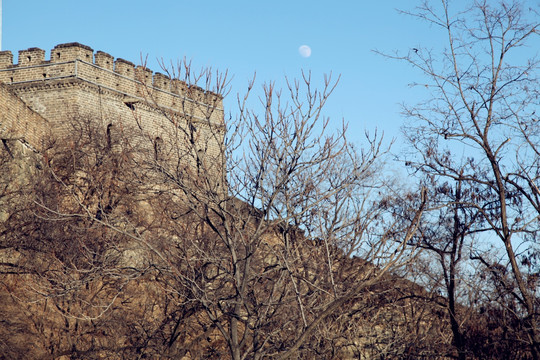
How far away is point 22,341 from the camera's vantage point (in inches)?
660

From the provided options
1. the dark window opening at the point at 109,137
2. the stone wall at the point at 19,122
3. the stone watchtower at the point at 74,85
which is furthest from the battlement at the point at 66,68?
the stone wall at the point at 19,122

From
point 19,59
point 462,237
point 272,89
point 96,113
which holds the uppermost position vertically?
point 19,59

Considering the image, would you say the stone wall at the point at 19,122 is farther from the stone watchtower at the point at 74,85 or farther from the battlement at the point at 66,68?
the battlement at the point at 66,68

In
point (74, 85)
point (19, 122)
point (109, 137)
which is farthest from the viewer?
point (74, 85)

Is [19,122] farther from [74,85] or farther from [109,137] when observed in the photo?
[74,85]

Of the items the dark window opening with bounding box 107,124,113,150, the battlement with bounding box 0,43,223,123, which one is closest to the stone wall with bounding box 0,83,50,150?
the dark window opening with bounding box 107,124,113,150

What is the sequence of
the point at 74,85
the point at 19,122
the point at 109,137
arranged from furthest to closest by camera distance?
the point at 74,85 → the point at 109,137 → the point at 19,122

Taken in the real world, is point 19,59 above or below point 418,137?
above

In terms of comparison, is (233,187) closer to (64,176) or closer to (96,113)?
(64,176)

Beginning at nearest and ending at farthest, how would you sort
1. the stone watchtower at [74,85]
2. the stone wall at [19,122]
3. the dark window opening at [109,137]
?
the stone wall at [19,122], the dark window opening at [109,137], the stone watchtower at [74,85]

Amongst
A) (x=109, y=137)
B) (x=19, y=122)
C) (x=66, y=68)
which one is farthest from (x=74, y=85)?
(x=19, y=122)

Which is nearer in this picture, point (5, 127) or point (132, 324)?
point (132, 324)

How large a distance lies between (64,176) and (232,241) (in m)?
12.7

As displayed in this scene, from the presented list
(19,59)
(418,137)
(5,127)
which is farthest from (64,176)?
(418,137)
